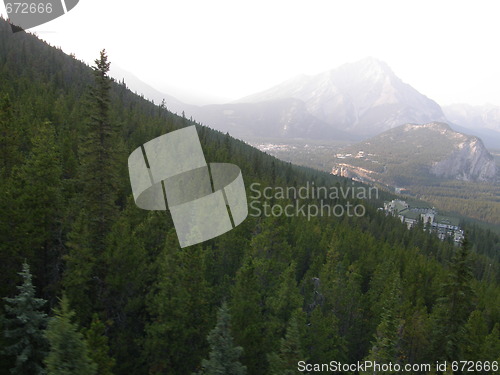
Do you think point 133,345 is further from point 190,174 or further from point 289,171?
point 289,171

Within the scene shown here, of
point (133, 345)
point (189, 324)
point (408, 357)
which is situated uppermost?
point (189, 324)

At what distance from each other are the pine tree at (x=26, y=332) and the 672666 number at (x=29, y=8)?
68.0 ft

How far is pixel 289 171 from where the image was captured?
4980 inches

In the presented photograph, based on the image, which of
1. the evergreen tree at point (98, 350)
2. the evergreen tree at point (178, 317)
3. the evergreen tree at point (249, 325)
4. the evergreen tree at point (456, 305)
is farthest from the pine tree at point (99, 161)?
the evergreen tree at point (456, 305)

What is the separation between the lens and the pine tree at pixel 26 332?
38.4ft

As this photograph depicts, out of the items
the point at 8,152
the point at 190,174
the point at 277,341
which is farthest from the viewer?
the point at 190,174

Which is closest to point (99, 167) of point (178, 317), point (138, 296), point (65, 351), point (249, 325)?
point (138, 296)

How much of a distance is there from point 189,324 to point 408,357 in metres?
19.6

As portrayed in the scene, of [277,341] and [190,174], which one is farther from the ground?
[190,174]

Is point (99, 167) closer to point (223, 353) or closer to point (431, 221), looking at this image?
point (223, 353)

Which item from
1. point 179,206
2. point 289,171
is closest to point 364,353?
point 179,206

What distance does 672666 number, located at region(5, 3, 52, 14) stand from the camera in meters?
24.0

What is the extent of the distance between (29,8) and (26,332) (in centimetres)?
2607

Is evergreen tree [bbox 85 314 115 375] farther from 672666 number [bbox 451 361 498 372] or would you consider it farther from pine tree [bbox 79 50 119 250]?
672666 number [bbox 451 361 498 372]
